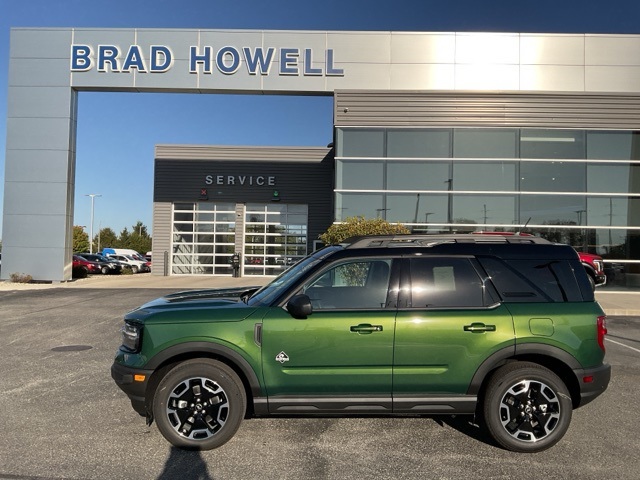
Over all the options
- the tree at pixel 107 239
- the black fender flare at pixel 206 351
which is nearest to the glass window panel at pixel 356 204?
the black fender flare at pixel 206 351

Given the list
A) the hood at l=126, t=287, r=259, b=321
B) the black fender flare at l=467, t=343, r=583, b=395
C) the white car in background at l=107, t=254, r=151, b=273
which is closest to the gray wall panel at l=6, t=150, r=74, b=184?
the white car in background at l=107, t=254, r=151, b=273

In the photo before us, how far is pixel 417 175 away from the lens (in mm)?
17406

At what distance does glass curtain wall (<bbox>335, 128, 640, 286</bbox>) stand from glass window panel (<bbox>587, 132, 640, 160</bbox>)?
0.04 meters

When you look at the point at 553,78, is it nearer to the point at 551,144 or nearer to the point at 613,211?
the point at 551,144

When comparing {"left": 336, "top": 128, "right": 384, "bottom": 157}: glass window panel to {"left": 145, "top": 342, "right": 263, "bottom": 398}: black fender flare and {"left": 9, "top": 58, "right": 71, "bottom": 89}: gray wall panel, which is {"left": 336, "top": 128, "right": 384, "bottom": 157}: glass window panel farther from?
{"left": 145, "top": 342, "right": 263, "bottom": 398}: black fender flare

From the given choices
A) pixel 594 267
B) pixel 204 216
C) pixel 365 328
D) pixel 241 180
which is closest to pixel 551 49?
pixel 594 267

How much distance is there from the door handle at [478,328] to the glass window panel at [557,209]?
14.7m

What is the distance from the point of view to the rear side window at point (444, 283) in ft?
13.3

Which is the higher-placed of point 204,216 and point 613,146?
point 613,146

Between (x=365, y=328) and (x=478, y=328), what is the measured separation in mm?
940

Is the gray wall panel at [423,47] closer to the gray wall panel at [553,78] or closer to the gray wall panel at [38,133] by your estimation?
the gray wall panel at [553,78]

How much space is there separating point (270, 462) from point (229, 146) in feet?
81.0

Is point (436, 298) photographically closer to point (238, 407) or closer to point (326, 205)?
point (238, 407)

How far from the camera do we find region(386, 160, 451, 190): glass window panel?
17359 millimetres
